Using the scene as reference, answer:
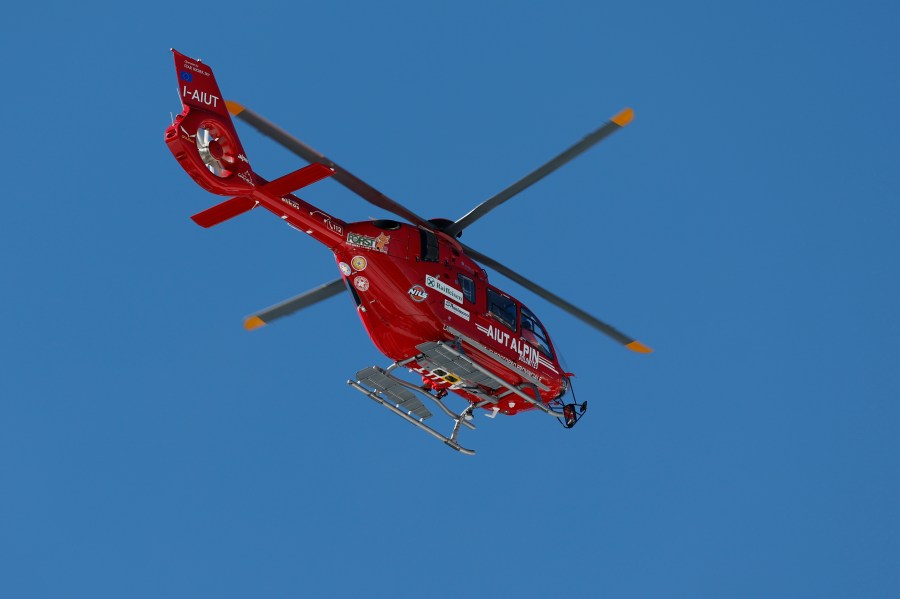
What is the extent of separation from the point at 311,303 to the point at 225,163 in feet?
14.2

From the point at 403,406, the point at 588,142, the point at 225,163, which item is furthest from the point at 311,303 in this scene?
the point at 588,142

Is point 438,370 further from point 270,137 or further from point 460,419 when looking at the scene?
point 270,137

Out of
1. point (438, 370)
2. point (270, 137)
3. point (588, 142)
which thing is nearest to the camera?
point (270, 137)

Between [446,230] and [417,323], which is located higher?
[446,230]

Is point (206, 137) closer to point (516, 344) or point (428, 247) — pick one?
point (428, 247)

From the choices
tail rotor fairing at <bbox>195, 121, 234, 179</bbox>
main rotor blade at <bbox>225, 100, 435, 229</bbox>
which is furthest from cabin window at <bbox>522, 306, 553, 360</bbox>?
tail rotor fairing at <bbox>195, 121, 234, 179</bbox>

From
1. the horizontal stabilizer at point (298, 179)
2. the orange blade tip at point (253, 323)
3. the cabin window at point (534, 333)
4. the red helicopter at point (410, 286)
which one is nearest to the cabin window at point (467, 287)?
the red helicopter at point (410, 286)

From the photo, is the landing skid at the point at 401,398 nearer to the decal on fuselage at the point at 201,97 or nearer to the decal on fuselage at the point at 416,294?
the decal on fuselage at the point at 416,294

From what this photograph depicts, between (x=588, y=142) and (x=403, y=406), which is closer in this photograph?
(x=588, y=142)

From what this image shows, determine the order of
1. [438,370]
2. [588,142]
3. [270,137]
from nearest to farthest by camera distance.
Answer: [270,137] → [588,142] → [438,370]

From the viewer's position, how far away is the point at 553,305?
25.2 m

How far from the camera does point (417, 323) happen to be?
907 inches

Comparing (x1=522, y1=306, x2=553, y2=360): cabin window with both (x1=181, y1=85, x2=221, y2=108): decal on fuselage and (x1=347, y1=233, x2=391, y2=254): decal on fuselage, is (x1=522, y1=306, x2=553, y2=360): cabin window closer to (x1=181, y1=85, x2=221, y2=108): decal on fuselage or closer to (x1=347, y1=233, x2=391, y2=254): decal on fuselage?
(x1=347, y1=233, x2=391, y2=254): decal on fuselage

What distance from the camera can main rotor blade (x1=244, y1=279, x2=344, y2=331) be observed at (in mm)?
24469
